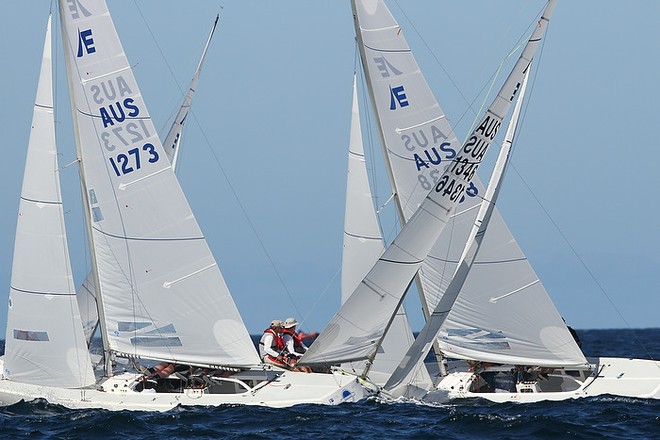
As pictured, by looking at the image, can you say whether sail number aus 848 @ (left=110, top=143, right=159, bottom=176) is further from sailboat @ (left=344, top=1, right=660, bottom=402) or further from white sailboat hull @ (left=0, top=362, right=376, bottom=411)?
sailboat @ (left=344, top=1, right=660, bottom=402)

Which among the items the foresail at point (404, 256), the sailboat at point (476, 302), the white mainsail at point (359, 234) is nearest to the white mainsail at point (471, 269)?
the sailboat at point (476, 302)

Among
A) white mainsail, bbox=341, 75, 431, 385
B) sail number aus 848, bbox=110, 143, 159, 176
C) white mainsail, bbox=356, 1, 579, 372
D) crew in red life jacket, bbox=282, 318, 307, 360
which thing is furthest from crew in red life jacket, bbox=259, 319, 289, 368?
sail number aus 848, bbox=110, 143, 159, 176

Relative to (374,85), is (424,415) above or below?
below

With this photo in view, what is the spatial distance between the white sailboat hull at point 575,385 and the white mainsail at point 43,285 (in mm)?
5245

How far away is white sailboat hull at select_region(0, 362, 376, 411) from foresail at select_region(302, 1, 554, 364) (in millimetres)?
386

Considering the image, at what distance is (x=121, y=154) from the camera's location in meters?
19.5

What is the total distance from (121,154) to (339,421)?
5421 millimetres

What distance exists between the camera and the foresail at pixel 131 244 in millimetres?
19469

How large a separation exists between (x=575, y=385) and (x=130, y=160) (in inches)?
299

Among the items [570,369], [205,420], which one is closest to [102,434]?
[205,420]

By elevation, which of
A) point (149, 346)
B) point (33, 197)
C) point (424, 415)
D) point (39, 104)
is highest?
point (39, 104)

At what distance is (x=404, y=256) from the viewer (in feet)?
60.1

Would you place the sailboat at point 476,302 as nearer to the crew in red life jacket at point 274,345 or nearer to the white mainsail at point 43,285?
the crew in red life jacket at point 274,345

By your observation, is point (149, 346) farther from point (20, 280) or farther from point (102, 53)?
point (102, 53)
